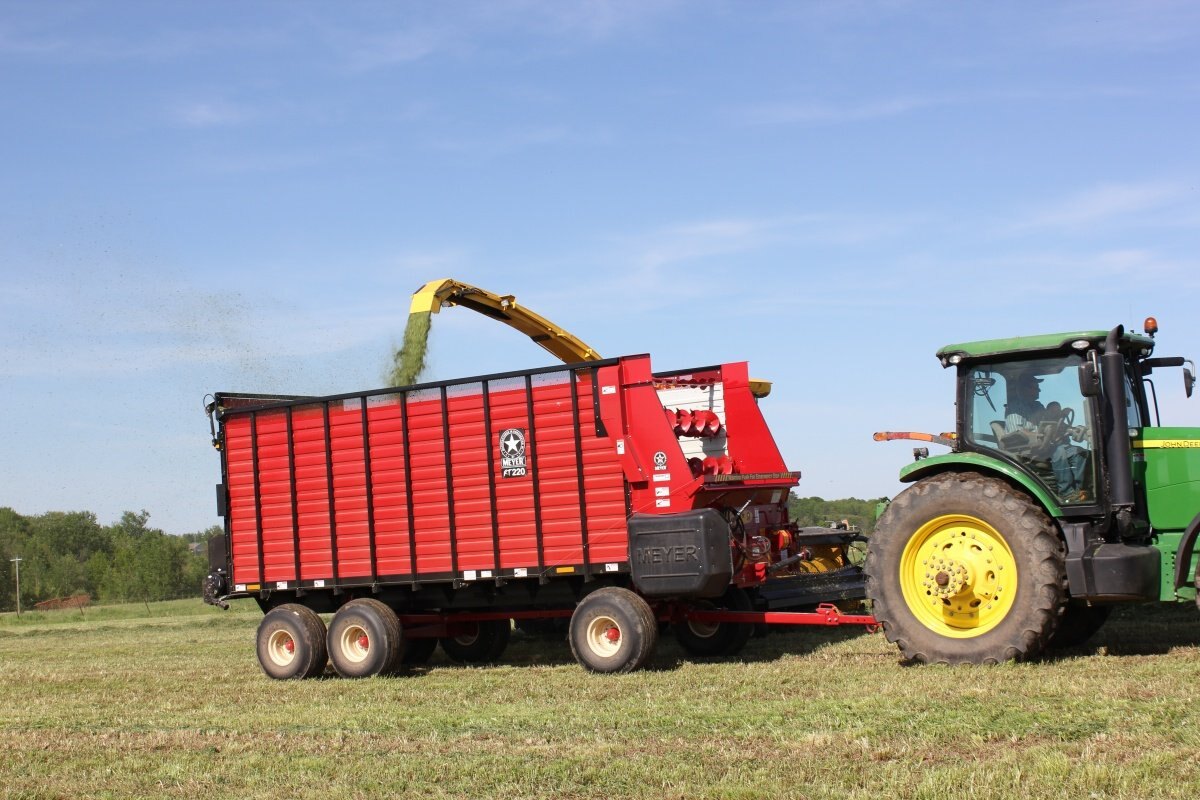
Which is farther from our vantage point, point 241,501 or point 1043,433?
point 241,501

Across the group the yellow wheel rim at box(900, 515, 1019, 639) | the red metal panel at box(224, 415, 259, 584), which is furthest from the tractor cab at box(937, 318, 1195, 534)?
the red metal panel at box(224, 415, 259, 584)

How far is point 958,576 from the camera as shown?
401 inches

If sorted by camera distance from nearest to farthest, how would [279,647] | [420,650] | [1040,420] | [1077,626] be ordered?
1. [1040,420]
2. [1077,626]
3. [279,647]
4. [420,650]

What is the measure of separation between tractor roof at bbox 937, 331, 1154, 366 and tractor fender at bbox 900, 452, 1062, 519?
81cm

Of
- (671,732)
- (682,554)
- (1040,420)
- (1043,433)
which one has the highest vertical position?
(1040,420)

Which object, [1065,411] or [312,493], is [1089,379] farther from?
[312,493]

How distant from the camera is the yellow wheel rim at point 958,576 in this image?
1013 cm

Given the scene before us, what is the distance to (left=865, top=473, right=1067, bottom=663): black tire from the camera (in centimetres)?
978

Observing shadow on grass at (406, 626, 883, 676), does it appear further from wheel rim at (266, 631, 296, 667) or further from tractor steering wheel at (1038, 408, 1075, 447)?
tractor steering wheel at (1038, 408, 1075, 447)

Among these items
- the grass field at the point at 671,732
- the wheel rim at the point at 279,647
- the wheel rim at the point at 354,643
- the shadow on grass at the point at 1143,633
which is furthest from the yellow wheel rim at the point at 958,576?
the wheel rim at the point at 279,647

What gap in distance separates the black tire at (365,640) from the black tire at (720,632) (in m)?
2.99

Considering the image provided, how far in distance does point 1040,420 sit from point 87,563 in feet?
313

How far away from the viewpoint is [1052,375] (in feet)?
33.9

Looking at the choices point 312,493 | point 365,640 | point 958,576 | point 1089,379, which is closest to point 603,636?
point 365,640
